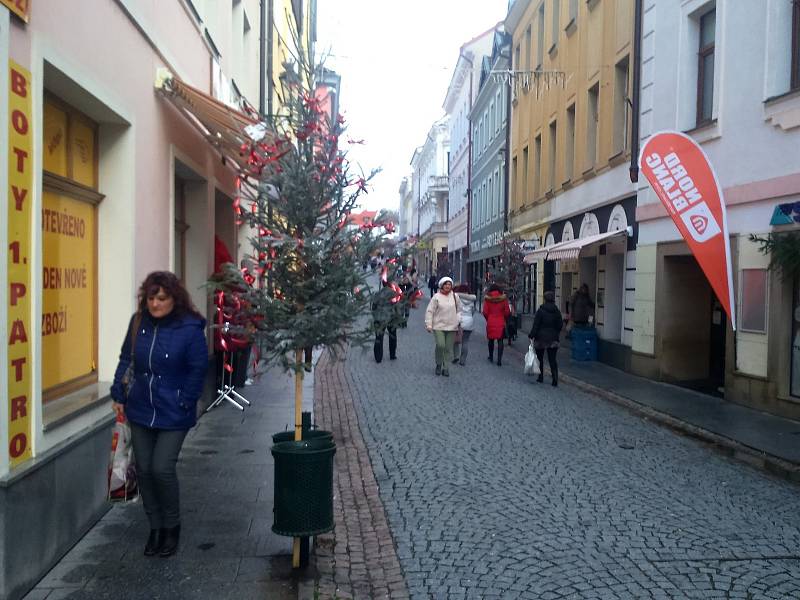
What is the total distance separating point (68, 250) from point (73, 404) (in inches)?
45.6

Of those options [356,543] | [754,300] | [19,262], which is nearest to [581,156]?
[754,300]

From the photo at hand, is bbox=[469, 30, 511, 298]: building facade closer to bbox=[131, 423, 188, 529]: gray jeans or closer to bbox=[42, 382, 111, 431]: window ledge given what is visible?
bbox=[42, 382, 111, 431]: window ledge

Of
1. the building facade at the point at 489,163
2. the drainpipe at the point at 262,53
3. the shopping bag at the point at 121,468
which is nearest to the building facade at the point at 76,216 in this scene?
the shopping bag at the point at 121,468

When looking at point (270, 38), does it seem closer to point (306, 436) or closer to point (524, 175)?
point (524, 175)

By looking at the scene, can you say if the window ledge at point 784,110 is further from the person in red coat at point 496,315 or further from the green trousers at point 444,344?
the person in red coat at point 496,315

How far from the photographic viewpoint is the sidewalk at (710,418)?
8625mm

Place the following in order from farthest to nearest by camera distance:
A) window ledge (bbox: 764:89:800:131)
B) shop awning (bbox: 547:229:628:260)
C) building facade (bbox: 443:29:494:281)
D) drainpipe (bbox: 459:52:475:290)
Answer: building facade (bbox: 443:29:494:281), drainpipe (bbox: 459:52:475:290), shop awning (bbox: 547:229:628:260), window ledge (bbox: 764:89:800:131)

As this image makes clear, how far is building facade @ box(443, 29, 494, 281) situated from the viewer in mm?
45688

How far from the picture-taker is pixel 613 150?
17094 mm

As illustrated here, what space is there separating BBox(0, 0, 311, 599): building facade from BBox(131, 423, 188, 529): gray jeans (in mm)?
478

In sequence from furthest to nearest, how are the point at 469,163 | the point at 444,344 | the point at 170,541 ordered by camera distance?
1. the point at 469,163
2. the point at 444,344
3. the point at 170,541

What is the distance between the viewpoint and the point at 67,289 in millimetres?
6023

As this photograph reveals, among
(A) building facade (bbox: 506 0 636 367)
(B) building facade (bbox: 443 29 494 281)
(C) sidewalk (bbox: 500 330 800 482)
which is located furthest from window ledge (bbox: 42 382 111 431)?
(B) building facade (bbox: 443 29 494 281)

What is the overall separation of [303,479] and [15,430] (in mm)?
1624
